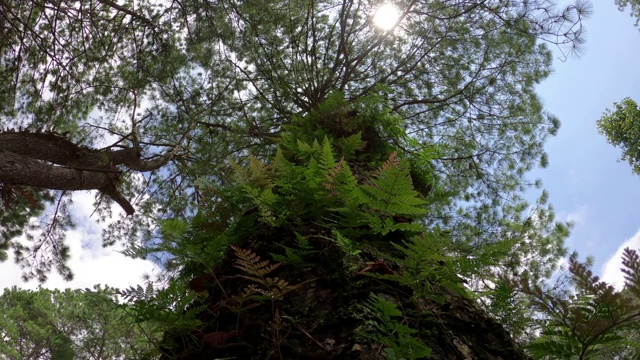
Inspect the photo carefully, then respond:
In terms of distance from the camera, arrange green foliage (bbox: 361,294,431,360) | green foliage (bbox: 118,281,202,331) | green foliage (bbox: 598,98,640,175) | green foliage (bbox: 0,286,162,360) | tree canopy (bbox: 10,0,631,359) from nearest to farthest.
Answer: green foliage (bbox: 361,294,431,360), green foliage (bbox: 118,281,202,331), tree canopy (bbox: 10,0,631,359), green foliage (bbox: 0,286,162,360), green foliage (bbox: 598,98,640,175)

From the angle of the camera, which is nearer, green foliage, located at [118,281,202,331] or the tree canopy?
green foliage, located at [118,281,202,331]

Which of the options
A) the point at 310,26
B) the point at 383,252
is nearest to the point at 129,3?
the point at 310,26

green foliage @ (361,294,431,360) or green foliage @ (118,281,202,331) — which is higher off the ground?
green foliage @ (118,281,202,331)

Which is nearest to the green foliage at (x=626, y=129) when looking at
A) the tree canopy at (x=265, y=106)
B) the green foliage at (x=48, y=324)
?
the tree canopy at (x=265, y=106)

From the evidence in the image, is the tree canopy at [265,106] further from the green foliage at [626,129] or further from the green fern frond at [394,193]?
the green foliage at [626,129]

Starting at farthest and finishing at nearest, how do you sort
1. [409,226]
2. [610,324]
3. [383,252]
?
[383,252], [409,226], [610,324]

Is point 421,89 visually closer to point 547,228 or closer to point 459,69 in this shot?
point 459,69

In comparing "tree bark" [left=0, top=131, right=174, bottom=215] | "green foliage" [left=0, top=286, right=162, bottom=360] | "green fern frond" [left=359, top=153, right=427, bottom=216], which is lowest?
"green fern frond" [left=359, top=153, right=427, bottom=216]

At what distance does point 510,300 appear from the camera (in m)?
1.92

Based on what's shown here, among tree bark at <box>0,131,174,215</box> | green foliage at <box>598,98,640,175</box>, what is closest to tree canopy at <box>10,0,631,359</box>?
tree bark at <box>0,131,174,215</box>

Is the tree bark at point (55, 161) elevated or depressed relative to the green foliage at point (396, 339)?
elevated

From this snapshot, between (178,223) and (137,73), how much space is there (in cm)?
601

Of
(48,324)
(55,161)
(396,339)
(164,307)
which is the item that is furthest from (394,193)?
(48,324)

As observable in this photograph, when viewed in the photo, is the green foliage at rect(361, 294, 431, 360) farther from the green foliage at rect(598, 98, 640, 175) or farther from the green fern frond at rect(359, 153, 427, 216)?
the green foliage at rect(598, 98, 640, 175)
